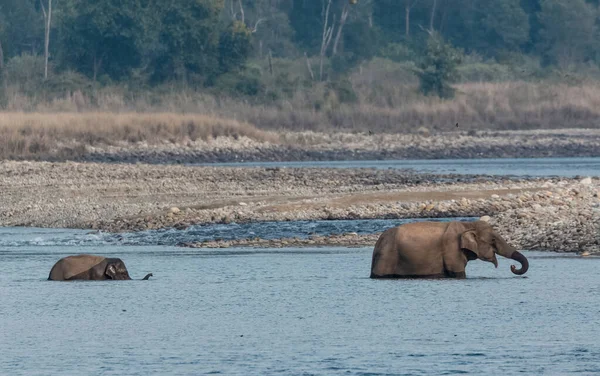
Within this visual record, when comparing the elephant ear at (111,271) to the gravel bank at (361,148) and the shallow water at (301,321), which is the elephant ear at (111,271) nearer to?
the shallow water at (301,321)

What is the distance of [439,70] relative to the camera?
72.8m

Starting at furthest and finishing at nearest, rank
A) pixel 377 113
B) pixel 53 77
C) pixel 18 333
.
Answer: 1. pixel 53 77
2. pixel 377 113
3. pixel 18 333

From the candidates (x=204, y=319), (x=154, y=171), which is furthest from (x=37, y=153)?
(x=204, y=319)

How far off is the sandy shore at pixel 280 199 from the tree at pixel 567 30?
51.2 metres

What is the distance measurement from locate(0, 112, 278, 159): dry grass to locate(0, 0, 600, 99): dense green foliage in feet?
52.1

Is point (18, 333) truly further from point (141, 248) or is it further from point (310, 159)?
point (310, 159)

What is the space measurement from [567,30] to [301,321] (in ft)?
259

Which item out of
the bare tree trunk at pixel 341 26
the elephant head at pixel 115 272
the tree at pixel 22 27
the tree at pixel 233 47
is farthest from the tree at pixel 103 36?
the elephant head at pixel 115 272

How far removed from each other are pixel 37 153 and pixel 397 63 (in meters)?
35.8

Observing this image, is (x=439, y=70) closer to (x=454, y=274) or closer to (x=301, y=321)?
(x=454, y=274)

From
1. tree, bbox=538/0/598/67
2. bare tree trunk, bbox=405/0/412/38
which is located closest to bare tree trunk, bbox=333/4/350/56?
bare tree trunk, bbox=405/0/412/38

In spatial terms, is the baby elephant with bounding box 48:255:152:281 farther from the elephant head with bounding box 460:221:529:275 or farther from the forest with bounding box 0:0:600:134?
the forest with bounding box 0:0:600:134

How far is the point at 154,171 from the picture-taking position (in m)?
41.7

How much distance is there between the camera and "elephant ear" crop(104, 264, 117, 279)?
790 inches
